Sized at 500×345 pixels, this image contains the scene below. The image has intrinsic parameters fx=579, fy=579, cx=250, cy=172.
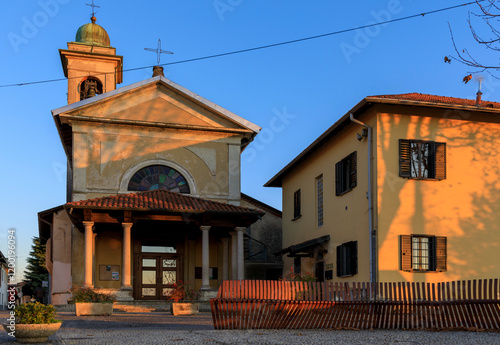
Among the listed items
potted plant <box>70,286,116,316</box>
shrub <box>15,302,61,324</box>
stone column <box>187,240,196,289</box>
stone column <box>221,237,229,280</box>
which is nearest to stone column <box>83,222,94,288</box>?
potted plant <box>70,286,116,316</box>

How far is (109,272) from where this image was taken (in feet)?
74.4

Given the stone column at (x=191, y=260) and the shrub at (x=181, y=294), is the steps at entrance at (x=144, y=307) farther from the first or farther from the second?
the stone column at (x=191, y=260)

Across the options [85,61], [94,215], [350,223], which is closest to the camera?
[350,223]

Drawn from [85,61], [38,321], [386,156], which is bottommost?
[38,321]

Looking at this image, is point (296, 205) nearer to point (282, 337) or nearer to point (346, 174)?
point (346, 174)

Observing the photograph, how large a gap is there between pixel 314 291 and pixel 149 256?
1400 cm

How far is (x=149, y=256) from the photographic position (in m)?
23.9

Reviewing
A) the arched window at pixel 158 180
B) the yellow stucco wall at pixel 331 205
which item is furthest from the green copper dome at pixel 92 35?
the yellow stucco wall at pixel 331 205

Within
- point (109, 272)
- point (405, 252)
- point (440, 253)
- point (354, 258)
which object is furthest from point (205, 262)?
point (440, 253)

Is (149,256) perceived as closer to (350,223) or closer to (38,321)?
(350,223)

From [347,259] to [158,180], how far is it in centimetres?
Answer: 917

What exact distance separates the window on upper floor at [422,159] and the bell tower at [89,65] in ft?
57.3

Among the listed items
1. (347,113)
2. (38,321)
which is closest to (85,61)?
(347,113)

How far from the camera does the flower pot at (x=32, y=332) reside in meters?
8.71
